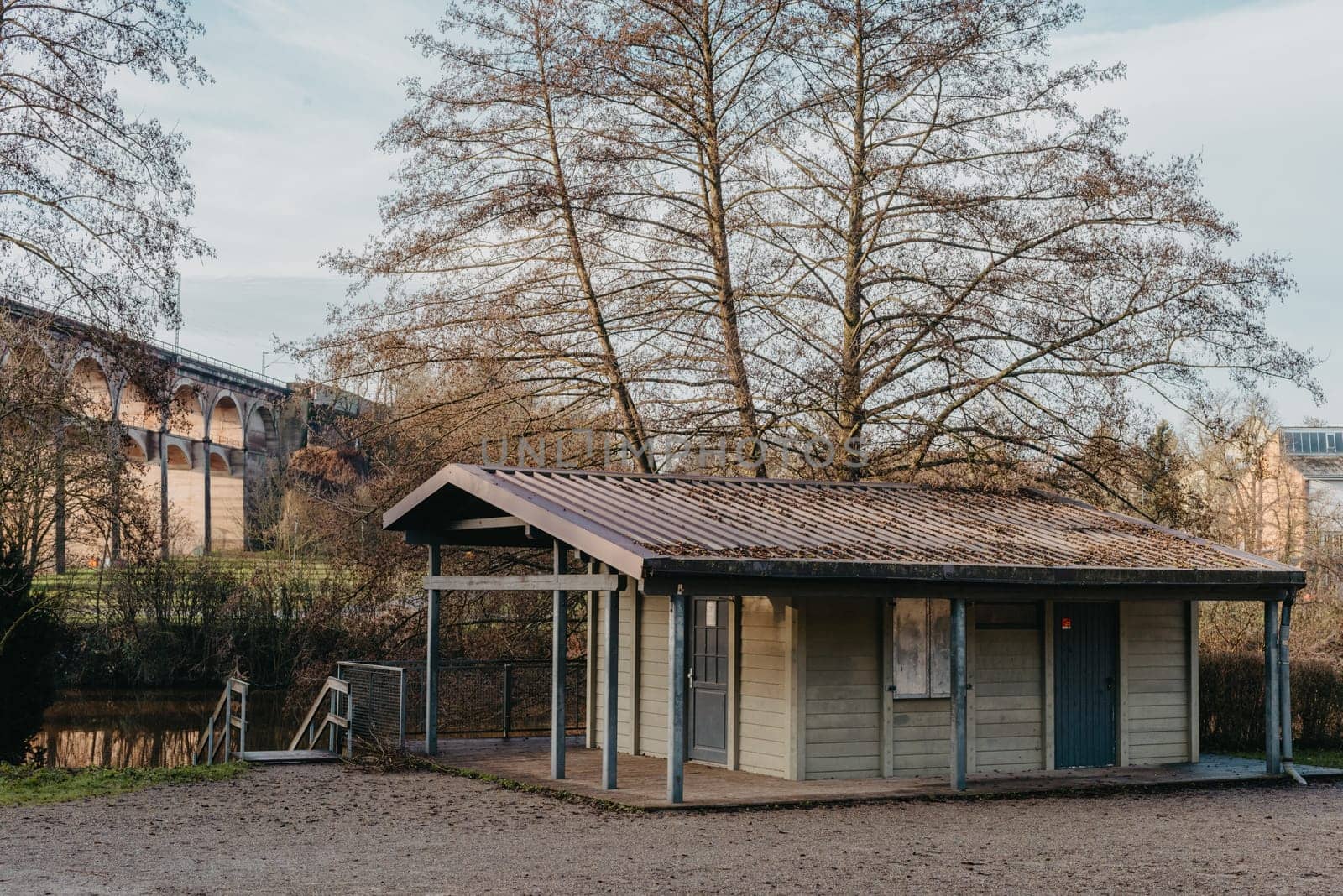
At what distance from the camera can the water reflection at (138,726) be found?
23969 millimetres

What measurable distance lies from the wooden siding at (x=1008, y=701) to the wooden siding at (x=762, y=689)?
2.07 m

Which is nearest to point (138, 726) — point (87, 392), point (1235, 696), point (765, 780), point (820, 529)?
point (87, 392)

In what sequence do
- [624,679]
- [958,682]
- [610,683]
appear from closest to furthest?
[610,683] → [958,682] → [624,679]

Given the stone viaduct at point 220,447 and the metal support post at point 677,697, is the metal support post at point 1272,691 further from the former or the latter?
the stone viaduct at point 220,447

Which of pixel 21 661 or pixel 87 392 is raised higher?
pixel 87 392

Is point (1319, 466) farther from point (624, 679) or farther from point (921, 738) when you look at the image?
point (921, 738)

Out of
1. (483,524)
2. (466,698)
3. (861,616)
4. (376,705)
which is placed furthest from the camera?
(466,698)

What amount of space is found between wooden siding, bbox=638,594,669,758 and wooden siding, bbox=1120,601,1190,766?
4.76 metres

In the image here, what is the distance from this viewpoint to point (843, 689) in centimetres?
1295

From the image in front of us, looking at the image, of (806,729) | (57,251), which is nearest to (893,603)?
(806,729)

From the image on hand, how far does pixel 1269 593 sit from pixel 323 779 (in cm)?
946

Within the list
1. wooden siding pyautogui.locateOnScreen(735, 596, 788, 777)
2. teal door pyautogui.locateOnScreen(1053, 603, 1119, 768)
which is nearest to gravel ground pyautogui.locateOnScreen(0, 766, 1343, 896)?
teal door pyautogui.locateOnScreen(1053, 603, 1119, 768)

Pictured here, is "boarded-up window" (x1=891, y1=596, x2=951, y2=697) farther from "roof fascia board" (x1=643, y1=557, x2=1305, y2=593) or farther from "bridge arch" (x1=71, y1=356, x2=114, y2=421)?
"bridge arch" (x1=71, y1=356, x2=114, y2=421)

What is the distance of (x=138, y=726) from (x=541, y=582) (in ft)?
56.8
